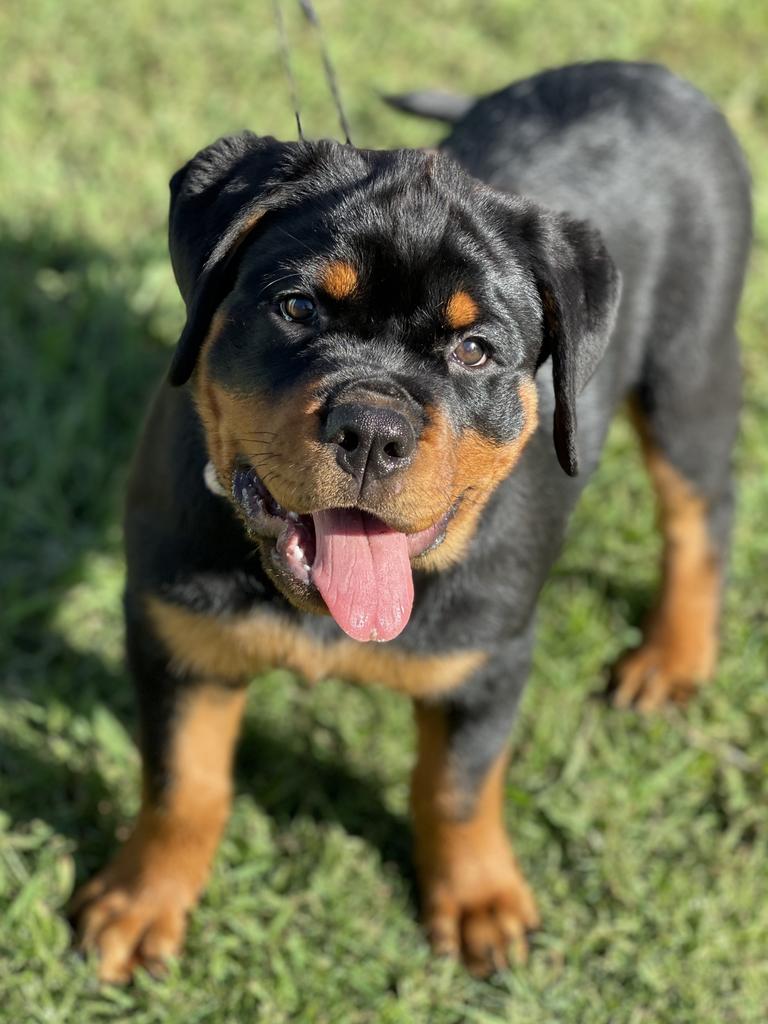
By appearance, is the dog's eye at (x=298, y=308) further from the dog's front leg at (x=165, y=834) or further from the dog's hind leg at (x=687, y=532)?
the dog's hind leg at (x=687, y=532)

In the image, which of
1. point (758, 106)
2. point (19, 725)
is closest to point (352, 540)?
point (19, 725)

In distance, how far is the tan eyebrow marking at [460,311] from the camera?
267cm

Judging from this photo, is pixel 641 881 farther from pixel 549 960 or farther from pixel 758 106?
pixel 758 106

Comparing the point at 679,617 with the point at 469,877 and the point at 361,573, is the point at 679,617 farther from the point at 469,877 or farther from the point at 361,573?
the point at 361,573

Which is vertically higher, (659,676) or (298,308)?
(298,308)

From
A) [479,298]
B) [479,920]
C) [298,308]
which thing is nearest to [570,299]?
[479,298]

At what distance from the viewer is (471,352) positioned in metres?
2.76

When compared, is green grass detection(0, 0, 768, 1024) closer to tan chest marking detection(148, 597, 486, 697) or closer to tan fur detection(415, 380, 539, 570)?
tan chest marking detection(148, 597, 486, 697)

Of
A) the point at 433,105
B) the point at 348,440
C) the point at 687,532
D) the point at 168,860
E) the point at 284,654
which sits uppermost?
the point at 348,440

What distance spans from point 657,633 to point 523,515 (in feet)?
4.60

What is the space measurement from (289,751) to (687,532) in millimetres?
1502

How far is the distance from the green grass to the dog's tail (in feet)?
3.81

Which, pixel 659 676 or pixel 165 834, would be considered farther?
pixel 659 676

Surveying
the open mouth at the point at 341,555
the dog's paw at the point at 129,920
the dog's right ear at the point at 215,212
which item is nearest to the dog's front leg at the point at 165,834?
the dog's paw at the point at 129,920
